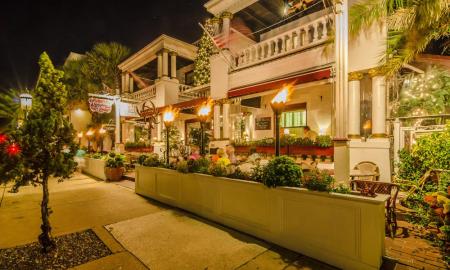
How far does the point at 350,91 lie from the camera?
776 cm

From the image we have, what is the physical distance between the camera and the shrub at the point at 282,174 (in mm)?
4129

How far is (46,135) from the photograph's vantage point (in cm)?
403

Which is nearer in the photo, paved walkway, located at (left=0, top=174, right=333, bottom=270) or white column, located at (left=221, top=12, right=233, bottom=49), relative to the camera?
paved walkway, located at (left=0, top=174, right=333, bottom=270)

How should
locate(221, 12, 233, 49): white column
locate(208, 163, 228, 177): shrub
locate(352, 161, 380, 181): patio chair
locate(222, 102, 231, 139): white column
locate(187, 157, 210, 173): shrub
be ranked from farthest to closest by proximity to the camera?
1. locate(222, 102, 231, 139): white column
2. locate(221, 12, 233, 49): white column
3. locate(352, 161, 380, 181): patio chair
4. locate(187, 157, 210, 173): shrub
5. locate(208, 163, 228, 177): shrub

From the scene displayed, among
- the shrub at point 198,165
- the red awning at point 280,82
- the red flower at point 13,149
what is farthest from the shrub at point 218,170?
the red awning at point 280,82

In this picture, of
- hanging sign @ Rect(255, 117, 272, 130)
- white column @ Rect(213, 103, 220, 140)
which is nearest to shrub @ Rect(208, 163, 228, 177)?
white column @ Rect(213, 103, 220, 140)

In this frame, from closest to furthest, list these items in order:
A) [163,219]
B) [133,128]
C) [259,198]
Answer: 1. [259,198]
2. [163,219]
3. [133,128]

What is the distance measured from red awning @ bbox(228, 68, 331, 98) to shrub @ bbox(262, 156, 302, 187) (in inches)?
189

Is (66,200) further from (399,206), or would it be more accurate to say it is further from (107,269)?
(399,206)

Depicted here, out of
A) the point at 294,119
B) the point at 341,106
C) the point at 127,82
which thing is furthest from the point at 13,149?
the point at 127,82

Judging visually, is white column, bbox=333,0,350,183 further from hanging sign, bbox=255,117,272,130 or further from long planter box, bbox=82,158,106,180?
long planter box, bbox=82,158,106,180

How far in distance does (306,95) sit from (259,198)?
26.5ft

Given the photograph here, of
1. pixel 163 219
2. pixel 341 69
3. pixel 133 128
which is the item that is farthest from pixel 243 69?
pixel 133 128

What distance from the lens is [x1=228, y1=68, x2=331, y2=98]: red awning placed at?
25.9ft
